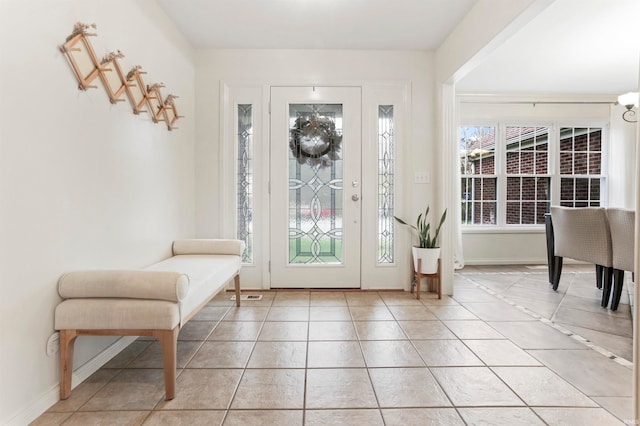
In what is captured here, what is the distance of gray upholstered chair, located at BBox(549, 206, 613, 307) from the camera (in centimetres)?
288

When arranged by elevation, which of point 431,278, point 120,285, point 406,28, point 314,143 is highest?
point 406,28

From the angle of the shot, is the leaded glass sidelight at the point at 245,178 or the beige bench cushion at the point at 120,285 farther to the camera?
the leaded glass sidelight at the point at 245,178

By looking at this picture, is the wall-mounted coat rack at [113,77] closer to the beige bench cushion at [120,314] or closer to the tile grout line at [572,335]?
the beige bench cushion at [120,314]

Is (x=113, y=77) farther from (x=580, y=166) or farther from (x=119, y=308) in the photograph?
(x=580, y=166)

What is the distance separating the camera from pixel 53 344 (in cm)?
150

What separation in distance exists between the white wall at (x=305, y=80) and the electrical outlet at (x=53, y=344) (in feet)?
6.07

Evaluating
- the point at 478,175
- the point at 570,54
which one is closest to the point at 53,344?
the point at 570,54

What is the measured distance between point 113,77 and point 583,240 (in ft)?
12.7

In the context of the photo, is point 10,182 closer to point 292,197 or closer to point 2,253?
point 2,253

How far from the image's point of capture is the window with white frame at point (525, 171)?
493 centimetres

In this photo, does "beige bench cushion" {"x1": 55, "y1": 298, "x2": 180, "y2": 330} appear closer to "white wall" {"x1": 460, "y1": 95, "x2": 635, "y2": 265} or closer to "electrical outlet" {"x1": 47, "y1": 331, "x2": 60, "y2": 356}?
"electrical outlet" {"x1": 47, "y1": 331, "x2": 60, "y2": 356}

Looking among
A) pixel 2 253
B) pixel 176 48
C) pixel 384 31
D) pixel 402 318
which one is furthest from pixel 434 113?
pixel 2 253

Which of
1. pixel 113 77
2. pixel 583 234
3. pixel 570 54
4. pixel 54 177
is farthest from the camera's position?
pixel 570 54

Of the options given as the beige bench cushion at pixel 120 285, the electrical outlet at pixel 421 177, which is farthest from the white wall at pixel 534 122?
the beige bench cushion at pixel 120 285
